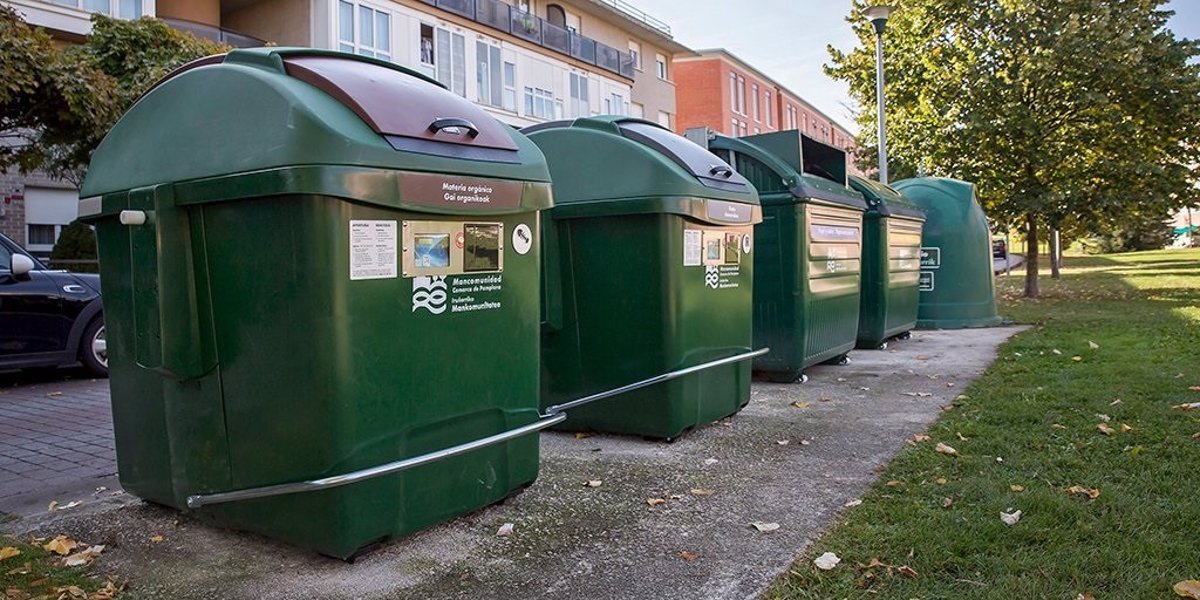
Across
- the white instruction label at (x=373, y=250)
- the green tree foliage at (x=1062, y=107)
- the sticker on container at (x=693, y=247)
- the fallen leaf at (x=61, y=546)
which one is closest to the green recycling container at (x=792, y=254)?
the sticker on container at (x=693, y=247)

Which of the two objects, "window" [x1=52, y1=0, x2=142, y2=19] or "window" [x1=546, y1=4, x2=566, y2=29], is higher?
"window" [x1=546, y1=4, x2=566, y2=29]

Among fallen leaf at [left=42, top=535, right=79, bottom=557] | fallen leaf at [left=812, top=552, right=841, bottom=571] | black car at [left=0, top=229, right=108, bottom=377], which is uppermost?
black car at [left=0, top=229, right=108, bottom=377]

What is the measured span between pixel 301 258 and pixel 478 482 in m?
1.20

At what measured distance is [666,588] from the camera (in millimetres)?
2967

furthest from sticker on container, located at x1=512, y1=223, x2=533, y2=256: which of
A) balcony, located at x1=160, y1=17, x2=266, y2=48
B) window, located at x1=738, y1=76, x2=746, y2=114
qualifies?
window, located at x1=738, y1=76, x2=746, y2=114

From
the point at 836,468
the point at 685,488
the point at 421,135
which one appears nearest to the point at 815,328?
the point at 836,468

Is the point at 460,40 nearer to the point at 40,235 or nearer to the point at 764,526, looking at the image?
the point at 40,235

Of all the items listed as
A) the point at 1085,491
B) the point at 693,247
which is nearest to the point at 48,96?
the point at 693,247

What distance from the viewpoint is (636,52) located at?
33.2m

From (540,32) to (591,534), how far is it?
24.3 m

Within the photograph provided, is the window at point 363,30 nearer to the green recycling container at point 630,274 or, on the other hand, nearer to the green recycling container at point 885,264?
the green recycling container at point 885,264

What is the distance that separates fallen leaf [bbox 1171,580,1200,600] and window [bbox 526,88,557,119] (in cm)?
2387

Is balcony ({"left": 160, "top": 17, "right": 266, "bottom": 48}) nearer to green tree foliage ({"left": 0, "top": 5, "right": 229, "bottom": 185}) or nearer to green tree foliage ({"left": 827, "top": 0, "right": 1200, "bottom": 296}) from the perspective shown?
green tree foliage ({"left": 0, "top": 5, "right": 229, "bottom": 185})

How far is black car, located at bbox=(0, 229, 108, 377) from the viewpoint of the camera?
7883 mm
